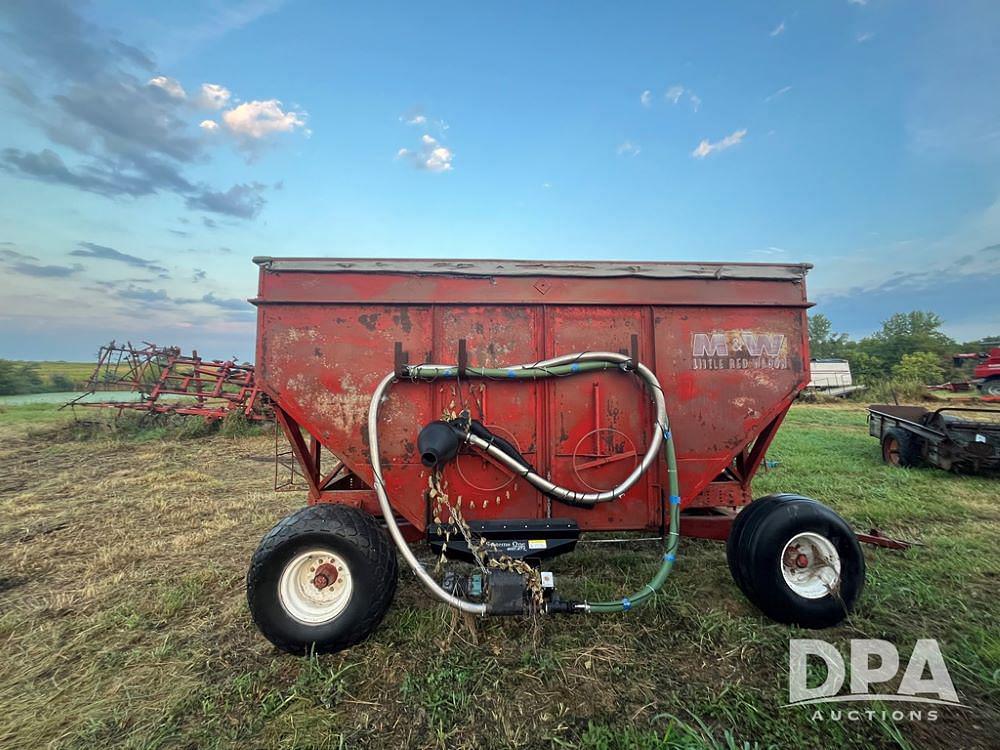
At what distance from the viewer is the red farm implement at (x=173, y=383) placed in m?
11.9

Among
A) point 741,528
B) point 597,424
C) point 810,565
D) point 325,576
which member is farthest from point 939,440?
point 325,576

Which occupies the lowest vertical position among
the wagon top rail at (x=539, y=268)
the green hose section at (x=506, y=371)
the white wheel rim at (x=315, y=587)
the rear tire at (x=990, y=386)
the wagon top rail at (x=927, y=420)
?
the white wheel rim at (x=315, y=587)

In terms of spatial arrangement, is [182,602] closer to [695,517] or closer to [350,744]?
[350,744]

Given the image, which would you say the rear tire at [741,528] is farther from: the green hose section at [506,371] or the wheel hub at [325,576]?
the wheel hub at [325,576]

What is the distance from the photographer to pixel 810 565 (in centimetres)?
327

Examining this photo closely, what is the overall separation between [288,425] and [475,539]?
71.5 inches

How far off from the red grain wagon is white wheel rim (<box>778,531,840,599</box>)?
0.5 inches

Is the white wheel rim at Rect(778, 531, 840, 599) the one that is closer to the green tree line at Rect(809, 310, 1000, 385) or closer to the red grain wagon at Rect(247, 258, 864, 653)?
the red grain wagon at Rect(247, 258, 864, 653)

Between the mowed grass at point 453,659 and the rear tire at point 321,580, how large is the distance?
0.58 feet

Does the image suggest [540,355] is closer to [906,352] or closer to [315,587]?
[315,587]

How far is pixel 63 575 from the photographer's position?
4160 millimetres

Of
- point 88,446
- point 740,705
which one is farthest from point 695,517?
point 88,446

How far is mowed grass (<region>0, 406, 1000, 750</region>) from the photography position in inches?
90.7

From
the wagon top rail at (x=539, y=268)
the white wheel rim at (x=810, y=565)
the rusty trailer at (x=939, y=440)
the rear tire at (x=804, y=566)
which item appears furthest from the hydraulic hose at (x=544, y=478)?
the rusty trailer at (x=939, y=440)
